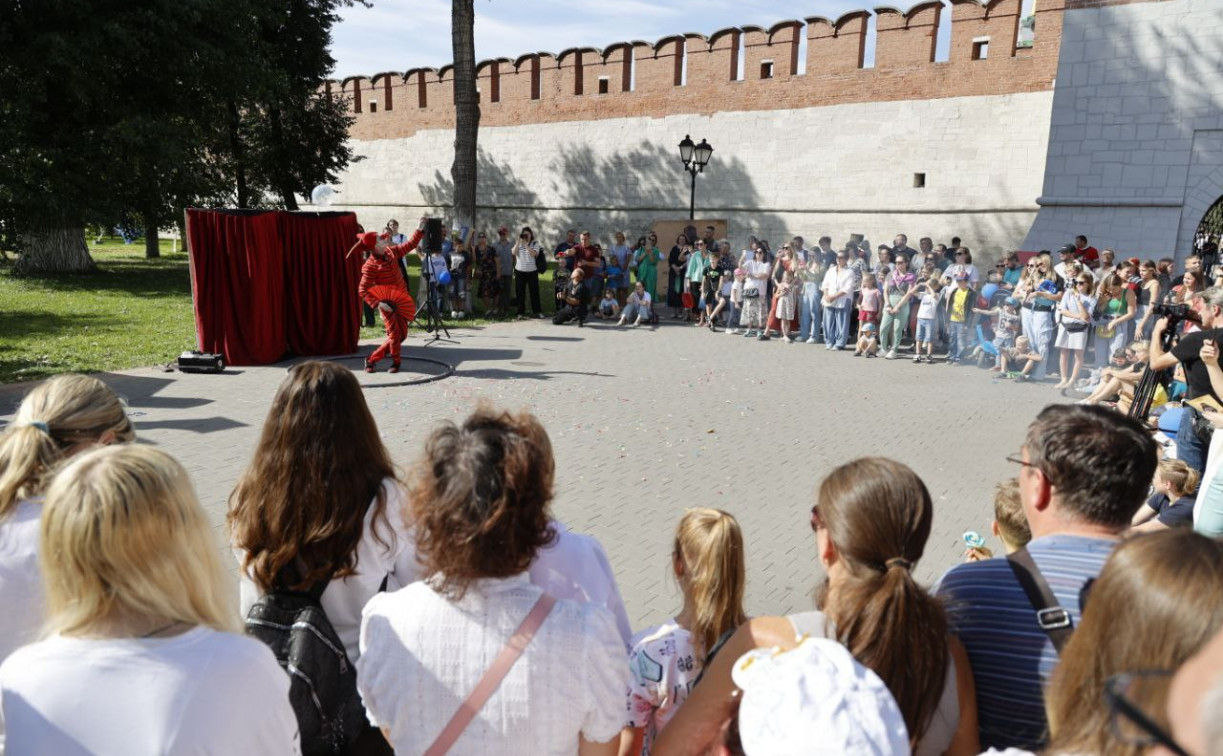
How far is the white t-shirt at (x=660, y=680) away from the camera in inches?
99.3

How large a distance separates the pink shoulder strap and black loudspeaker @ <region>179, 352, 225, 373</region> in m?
10.7

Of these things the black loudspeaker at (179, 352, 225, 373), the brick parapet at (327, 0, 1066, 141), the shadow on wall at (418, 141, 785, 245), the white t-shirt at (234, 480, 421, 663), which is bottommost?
the black loudspeaker at (179, 352, 225, 373)

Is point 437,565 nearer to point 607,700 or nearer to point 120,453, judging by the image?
point 607,700

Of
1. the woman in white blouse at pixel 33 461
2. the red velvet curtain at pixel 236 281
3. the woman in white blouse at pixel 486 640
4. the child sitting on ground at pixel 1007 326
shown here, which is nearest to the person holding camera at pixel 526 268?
the red velvet curtain at pixel 236 281

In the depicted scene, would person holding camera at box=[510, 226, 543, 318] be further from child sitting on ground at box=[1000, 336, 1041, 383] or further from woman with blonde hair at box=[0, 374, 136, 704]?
woman with blonde hair at box=[0, 374, 136, 704]

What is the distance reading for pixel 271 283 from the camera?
1201 cm

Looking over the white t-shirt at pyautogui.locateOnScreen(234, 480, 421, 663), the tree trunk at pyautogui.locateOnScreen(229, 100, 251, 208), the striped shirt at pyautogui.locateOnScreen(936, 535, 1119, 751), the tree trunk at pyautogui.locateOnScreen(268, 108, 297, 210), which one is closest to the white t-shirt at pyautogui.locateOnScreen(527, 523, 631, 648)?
the white t-shirt at pyautogui.locateOnScreen(234, 480, 421, 663)

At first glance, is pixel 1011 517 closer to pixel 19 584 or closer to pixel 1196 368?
pixel 19 584

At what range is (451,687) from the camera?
1.76 metres

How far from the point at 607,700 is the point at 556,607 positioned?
0.25m

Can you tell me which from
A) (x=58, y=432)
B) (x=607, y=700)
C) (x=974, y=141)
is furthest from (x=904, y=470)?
(x=974, y=141)

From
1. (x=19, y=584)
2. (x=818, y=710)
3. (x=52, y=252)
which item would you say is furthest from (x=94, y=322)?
(x=818, y=710)

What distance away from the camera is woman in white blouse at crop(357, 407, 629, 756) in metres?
1.75

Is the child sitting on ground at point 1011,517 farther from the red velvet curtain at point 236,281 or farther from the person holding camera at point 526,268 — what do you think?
the person holding camera at point 526,268
